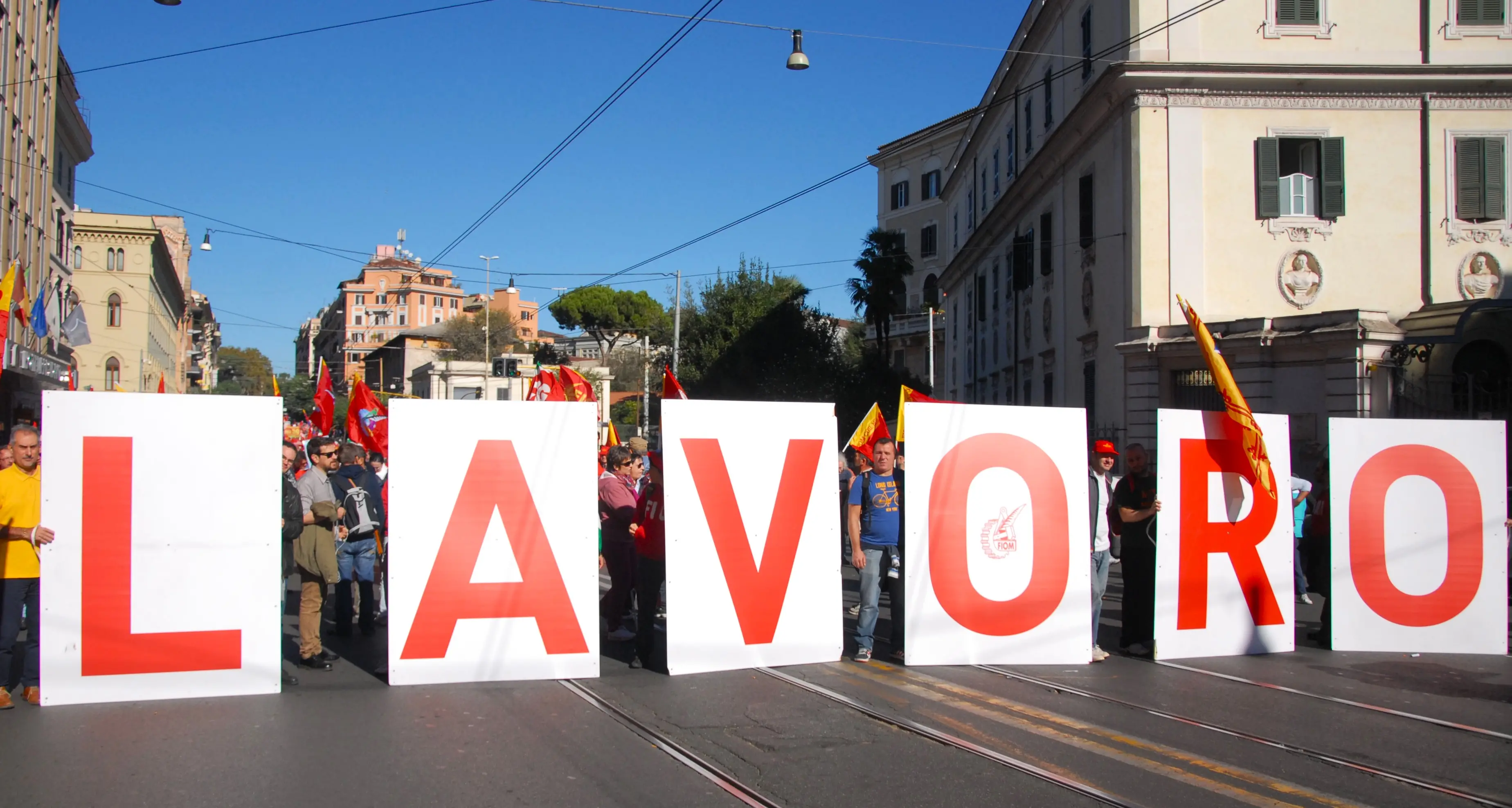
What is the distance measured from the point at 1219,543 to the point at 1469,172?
18.1 meters

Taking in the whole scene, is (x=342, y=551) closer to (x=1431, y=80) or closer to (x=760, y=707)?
(x=760, y=707)

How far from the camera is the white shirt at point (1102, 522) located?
29.4 ft

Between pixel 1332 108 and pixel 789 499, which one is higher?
pixel 1332 108

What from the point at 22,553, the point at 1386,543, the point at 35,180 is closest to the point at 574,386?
the point at 22,553

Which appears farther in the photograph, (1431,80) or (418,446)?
(1431,80)

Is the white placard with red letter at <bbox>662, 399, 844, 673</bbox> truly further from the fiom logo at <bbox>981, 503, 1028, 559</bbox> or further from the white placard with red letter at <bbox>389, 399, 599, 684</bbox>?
the fiom logo at <bbox>981, 503, 1028, 559</bbox>

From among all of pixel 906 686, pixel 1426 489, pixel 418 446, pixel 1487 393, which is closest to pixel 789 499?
pixel 906 686

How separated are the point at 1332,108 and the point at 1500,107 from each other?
336 cm

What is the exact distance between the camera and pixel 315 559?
8375 mm

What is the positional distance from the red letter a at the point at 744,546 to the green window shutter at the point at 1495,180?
67.7ft

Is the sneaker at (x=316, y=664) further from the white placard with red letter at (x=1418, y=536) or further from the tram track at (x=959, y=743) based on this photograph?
the white placard with red letter at (x=1418, y=536)

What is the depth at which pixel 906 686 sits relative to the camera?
310 inches

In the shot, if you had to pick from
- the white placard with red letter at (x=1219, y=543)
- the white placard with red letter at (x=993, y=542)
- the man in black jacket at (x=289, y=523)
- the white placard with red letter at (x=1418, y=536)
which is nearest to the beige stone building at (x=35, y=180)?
the man in black jacket at (x=289, y=523)

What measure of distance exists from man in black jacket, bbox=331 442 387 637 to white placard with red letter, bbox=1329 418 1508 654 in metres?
8.09
